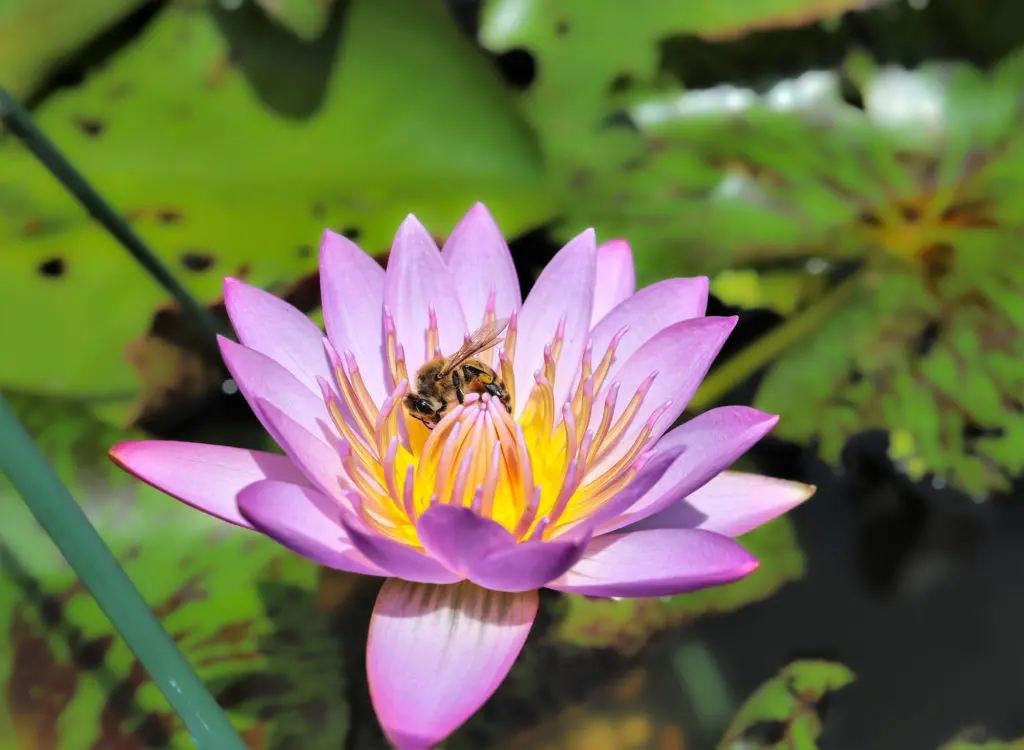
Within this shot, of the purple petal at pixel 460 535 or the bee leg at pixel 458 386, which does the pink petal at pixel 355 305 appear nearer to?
the bee leg at pixel 458 386

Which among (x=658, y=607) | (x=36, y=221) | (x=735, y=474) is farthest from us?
(x=36, y=221)

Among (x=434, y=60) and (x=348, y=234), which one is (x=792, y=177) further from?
(x=348, y=234)

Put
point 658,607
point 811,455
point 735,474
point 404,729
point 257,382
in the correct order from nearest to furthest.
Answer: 1. point 404,729
2. point 257,382
3. point 735,474
4. point 658,607
5. point 811,455

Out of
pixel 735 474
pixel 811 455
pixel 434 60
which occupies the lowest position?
pixel 811 455

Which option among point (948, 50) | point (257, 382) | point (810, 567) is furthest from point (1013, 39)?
point (257, 382)

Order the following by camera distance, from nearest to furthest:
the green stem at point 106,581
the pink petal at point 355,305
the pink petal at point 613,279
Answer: the green stem at point 106,581 → the pink petal at point 355,305 → the pink petal at point 613,279

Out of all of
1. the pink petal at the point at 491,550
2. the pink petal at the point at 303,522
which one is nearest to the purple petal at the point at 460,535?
the pink petal at the point at 491,550

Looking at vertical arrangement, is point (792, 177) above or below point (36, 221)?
below
